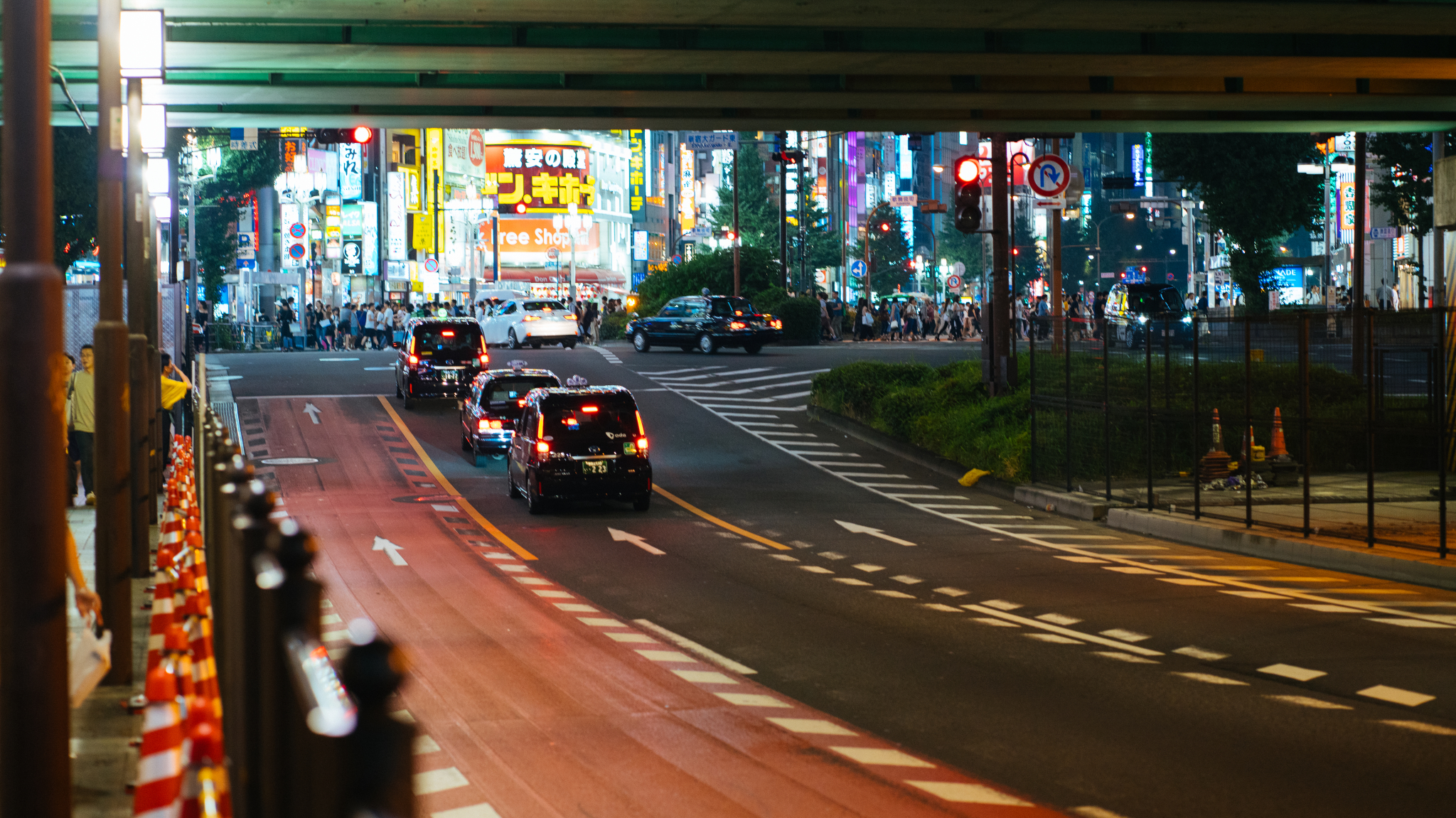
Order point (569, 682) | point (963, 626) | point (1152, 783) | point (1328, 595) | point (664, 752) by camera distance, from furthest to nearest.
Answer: point (1328, 595), point (963, 626), point (569, 682), point (664, 752), point (1152, 783)

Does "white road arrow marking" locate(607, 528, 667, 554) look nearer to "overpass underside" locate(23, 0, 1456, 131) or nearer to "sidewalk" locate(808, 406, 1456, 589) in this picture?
"sidewalk" locate(808, 406, 1456, 589)

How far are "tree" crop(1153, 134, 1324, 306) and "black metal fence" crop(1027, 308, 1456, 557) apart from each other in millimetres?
30389

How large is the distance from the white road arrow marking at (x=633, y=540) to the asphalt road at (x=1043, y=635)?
124mm

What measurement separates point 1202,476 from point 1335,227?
83978mm

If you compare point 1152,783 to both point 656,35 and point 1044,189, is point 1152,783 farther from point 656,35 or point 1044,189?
point 1044,189

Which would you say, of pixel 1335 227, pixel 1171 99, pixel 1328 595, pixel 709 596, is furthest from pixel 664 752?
pixel 1335 227

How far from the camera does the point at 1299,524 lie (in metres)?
18.4

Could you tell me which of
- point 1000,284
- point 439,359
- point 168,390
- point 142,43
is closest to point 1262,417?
point 1000,284

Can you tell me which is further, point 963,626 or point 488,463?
point 488,463

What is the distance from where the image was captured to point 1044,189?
26375mm

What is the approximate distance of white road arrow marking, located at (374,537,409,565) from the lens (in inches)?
661

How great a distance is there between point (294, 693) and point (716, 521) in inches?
687

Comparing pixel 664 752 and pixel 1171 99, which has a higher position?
pixel 1171 99

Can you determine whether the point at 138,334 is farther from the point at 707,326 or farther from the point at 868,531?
the point at 707,326
